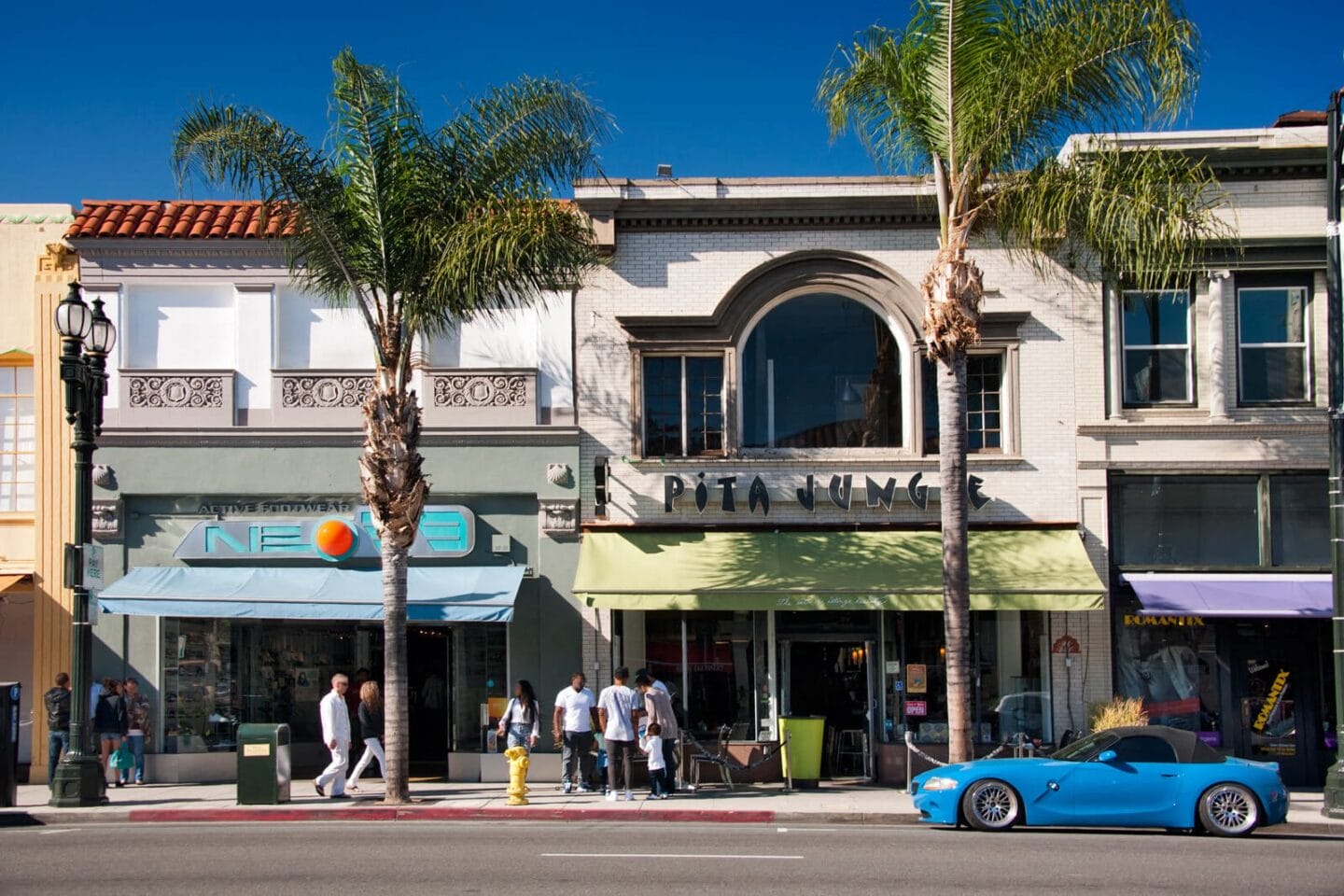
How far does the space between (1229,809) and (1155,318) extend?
828 cm

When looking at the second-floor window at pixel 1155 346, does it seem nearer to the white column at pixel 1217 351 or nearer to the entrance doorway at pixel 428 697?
the white column at pixel 1217 351

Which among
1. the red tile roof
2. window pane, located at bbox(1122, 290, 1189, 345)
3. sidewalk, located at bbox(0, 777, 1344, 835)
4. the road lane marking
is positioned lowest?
Result: sidewalk, located at bbox(0, 777, 1344, 835)

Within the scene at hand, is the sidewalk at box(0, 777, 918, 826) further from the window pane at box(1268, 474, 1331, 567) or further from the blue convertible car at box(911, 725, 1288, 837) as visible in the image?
the window pane at box(1268, 474, 1331, 567)

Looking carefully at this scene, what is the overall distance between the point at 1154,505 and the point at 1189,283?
10.4 feet

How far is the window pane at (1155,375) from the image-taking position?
2006cm

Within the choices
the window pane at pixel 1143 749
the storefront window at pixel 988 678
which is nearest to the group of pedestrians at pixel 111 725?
the storefront window at pixel 988 678

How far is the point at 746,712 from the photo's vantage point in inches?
779

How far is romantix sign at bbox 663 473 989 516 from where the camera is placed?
64.8 ft

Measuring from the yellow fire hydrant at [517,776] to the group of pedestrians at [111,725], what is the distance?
5.74 m

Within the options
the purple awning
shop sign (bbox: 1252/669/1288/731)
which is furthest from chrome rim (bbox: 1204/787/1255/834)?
shop sign (bbox: 1252/669/1288/731)

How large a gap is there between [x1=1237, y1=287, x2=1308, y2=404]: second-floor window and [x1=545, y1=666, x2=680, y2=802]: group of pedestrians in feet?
31.3

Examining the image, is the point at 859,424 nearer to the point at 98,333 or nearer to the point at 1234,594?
the point at 1234,594

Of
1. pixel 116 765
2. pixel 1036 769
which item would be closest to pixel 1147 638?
pixel 1036 769

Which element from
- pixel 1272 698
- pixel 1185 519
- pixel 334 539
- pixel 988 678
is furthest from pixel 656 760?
pixel 1272 698
